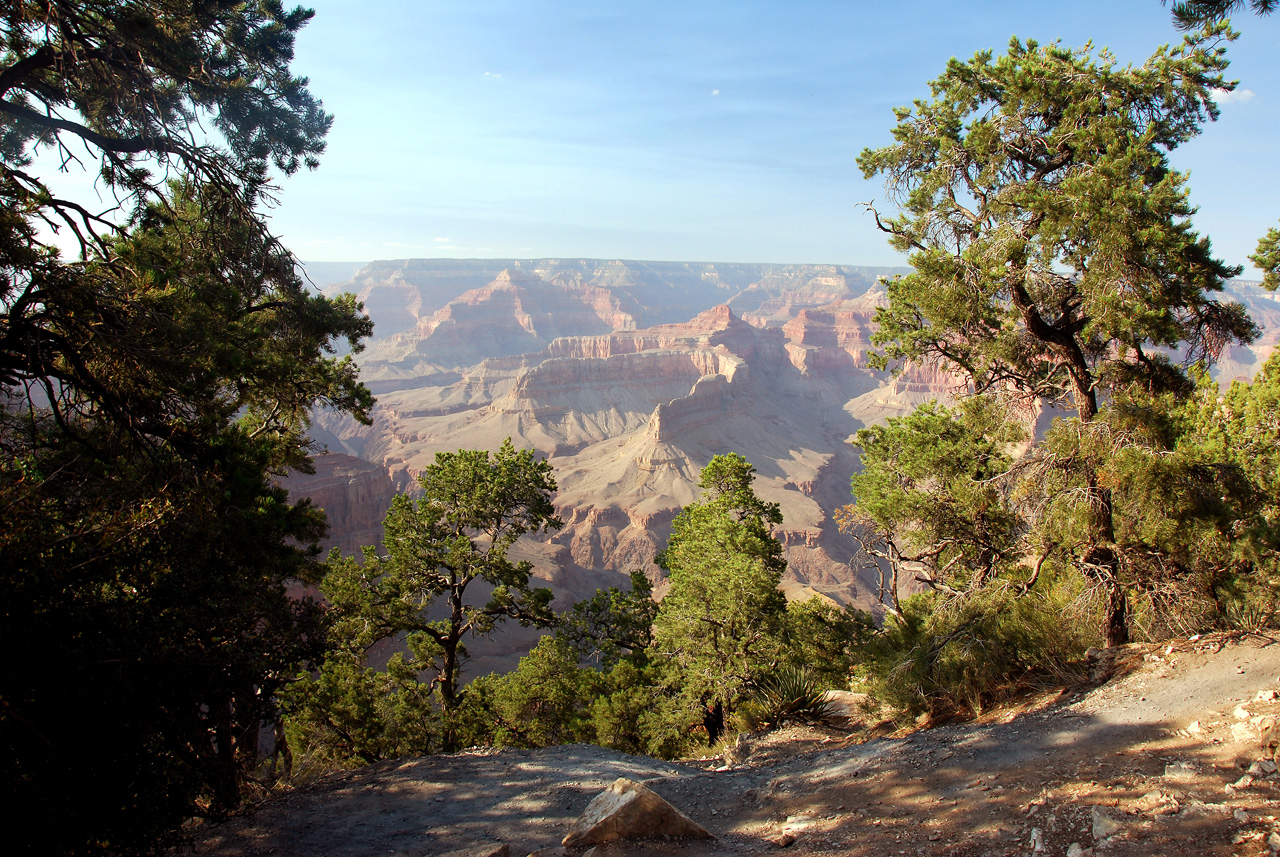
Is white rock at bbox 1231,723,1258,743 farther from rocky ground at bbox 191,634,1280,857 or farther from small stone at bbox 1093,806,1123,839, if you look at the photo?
small stone at bbox 1093,806,1123,839

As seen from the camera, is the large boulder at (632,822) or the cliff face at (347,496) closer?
the large boulder at (632,822)

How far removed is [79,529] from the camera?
5.00 metres

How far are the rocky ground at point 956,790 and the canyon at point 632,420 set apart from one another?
2245 cm

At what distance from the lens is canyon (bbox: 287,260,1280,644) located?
54.7m

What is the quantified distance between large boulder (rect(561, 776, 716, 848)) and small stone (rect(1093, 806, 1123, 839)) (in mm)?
2974

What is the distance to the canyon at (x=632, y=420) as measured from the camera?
180 feet

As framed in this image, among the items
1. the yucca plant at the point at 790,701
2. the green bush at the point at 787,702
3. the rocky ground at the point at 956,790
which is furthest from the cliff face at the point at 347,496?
the rocky ground at the point at 956,790

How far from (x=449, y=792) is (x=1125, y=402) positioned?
9.74m

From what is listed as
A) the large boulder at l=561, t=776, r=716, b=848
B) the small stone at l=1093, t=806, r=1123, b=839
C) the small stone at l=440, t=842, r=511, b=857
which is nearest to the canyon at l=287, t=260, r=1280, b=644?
the large boulder at l=561, t=776, r=716, b=848

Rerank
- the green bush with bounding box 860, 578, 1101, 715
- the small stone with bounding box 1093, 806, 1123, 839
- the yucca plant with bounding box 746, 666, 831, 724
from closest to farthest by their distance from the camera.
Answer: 1. the small stone with bounding box 1093, 806, 1123, 839
2. the green bush with bounding box 860, 578, 1101, 715
3. the yucca plant with bounding box 746, 666, 831, 724

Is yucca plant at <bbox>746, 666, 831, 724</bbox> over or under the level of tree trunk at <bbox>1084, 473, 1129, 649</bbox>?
under

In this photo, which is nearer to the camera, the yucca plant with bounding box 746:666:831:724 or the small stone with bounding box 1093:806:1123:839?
the small stone with bounding box 1093:806:1123:839

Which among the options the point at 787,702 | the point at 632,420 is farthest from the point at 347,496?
the point at 632,420

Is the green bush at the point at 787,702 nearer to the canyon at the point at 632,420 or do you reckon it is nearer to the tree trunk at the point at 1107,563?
the tree trunk at the point at 1107,563
